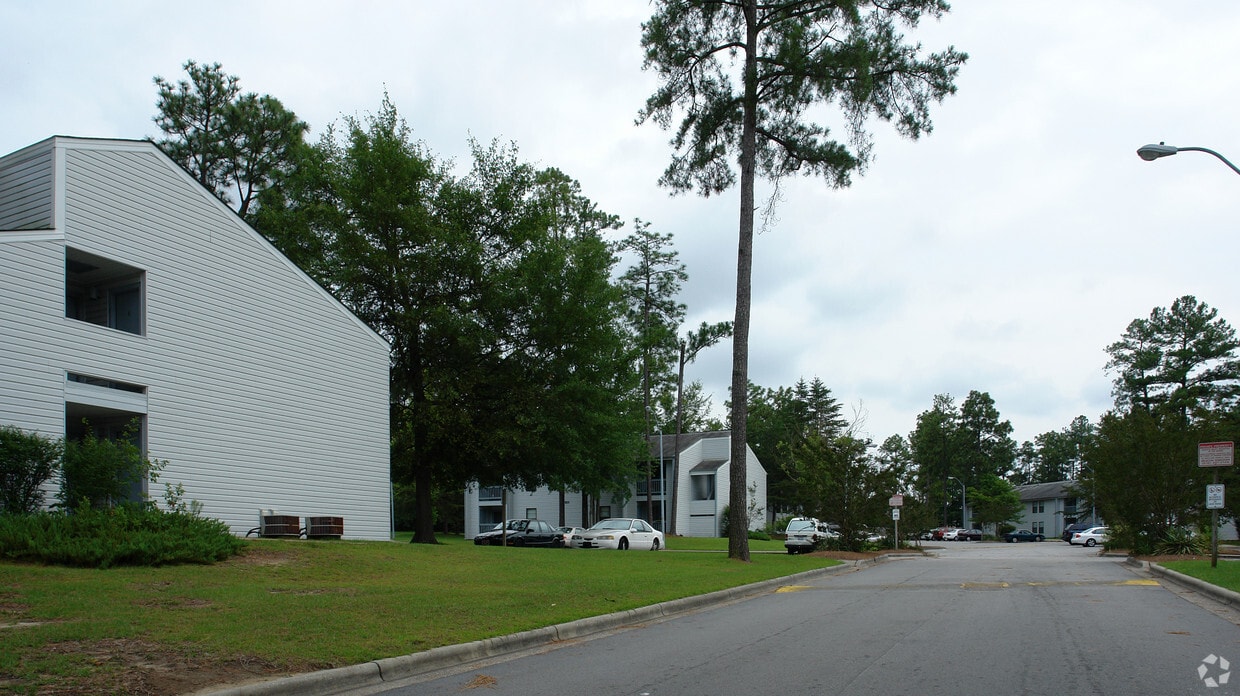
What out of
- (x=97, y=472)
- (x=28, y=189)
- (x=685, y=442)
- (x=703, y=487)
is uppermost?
(x=28, y=189)

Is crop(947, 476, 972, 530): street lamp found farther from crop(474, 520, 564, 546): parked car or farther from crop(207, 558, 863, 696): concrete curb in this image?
crop(207, 558, 863, 696): concrete curb

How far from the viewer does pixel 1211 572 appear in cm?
1834

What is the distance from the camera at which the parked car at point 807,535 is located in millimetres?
34562

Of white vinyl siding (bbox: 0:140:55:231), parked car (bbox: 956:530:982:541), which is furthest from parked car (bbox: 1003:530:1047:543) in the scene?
Result: white vinyl siding (bbox: 0:140:55:231)

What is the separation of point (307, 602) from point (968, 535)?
7410cm

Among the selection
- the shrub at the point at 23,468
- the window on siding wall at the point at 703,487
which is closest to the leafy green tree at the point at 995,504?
the window on siding wall at the point at 703,487

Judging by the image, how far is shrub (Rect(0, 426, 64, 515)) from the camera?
1599cm

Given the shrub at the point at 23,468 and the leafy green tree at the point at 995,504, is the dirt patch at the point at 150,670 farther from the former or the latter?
the leafy green tree at the point at 995,504

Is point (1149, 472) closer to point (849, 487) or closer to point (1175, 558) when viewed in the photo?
point (1175, 558)

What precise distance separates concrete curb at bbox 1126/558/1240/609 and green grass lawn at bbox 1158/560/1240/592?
0.53 feet

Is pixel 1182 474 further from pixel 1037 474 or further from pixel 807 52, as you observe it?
pixel 1037 474

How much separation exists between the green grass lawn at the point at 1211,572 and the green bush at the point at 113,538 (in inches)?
661

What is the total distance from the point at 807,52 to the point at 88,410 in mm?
19664

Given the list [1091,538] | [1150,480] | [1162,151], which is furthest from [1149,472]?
[1091,538]
